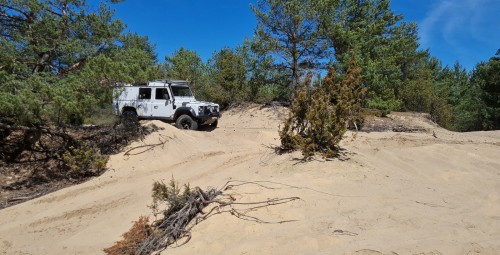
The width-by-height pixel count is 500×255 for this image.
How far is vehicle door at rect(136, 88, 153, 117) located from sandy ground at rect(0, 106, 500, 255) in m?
3.76

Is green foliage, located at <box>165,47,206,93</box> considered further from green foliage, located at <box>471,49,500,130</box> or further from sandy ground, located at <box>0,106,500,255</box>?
green foliage, located at <box>471,49,500,130</box>

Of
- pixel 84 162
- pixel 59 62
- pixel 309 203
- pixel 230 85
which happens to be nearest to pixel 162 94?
pixel 59 62

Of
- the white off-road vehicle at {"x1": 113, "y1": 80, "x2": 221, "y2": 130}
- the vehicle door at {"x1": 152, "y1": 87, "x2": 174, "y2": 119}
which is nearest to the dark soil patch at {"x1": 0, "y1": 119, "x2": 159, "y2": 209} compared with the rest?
the white off-road vehicle at {"x1": 113, "y1": 80, "x2": 221, "y2": 130}

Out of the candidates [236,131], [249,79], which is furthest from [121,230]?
[249,79]

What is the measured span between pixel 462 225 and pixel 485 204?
4.66 feet

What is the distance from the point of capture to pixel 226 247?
4.25 m

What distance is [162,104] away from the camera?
13.9 meters

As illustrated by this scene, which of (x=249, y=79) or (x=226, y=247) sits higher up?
(x=249, y=79)

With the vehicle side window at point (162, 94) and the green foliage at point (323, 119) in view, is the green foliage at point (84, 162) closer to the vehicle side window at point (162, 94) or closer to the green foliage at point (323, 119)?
the green foliage at point (323, 119)

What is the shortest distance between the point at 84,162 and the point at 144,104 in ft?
18.5

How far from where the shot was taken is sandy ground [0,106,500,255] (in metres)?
4.10

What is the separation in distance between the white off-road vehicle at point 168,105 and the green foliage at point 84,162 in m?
4.21

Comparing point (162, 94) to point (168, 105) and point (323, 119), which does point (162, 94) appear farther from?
point (323, 119)

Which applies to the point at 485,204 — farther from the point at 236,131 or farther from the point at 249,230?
the point at 236,131
